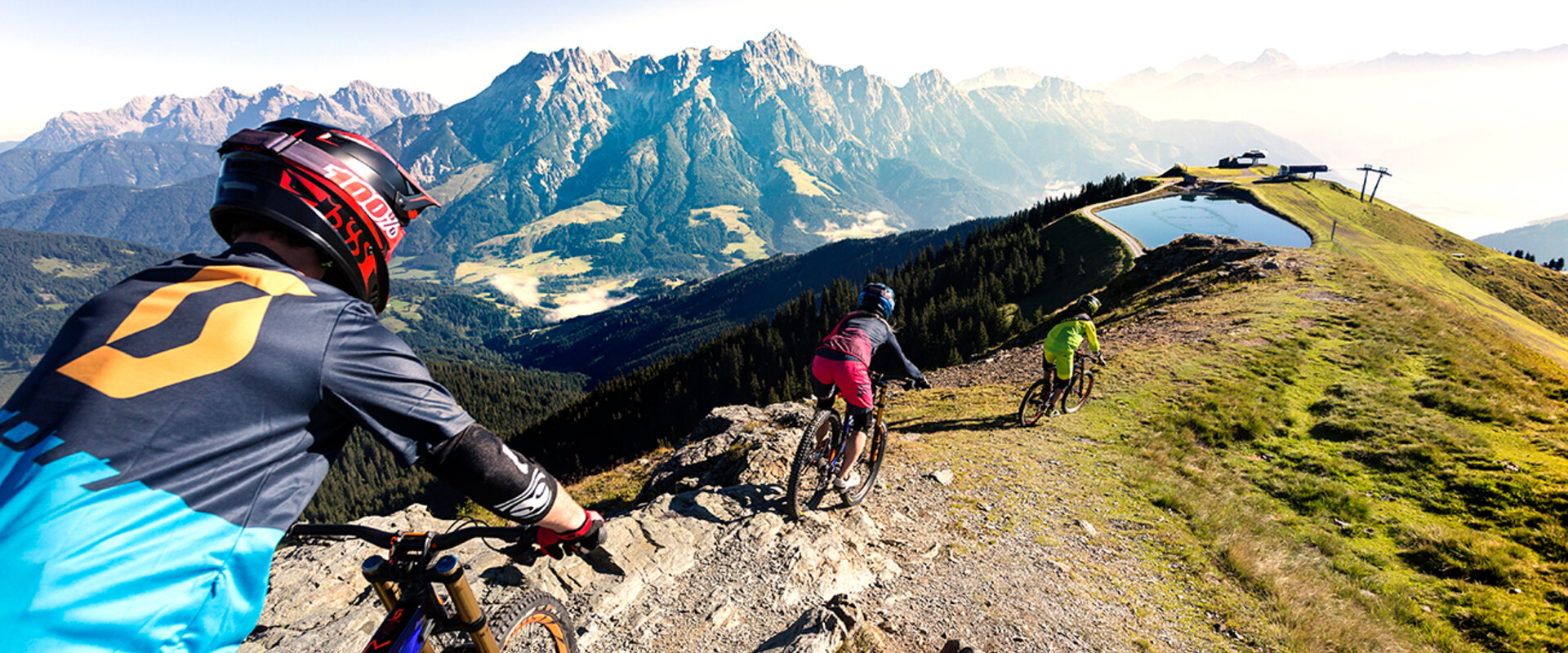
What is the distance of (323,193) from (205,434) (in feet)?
5.81

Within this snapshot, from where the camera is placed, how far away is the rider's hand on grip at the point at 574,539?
13.0 feet

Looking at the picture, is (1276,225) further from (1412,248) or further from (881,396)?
(881,396)

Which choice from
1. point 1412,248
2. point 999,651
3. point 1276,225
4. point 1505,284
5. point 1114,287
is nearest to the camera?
point 999,651

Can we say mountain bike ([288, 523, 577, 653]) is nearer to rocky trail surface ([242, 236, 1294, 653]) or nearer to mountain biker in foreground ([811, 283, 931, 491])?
rocky trail surface ([242, 236, 1294, 653])

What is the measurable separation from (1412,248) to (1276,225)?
65.6 feet

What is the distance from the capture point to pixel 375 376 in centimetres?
310

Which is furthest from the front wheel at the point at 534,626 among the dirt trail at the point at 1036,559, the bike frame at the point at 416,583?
the dirt trail at the point at 1036,559

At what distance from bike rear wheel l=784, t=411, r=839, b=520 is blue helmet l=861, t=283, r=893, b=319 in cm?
188

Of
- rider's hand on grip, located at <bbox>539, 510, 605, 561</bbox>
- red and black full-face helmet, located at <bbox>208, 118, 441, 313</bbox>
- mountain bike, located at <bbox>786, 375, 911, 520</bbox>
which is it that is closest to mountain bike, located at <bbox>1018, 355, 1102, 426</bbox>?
mountain bike, located at <bbox>786, 375, 911, 520</bbox>

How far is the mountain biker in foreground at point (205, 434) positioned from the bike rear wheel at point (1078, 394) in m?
15.7

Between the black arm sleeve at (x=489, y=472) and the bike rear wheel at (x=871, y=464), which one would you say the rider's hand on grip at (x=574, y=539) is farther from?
the bike rear wheel at (x=871, y=464)

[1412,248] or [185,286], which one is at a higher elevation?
[185,286]

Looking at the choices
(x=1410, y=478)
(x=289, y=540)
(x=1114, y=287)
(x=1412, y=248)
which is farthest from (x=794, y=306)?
(x=289, y=540)

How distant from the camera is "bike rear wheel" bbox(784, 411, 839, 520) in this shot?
949 centimetres
